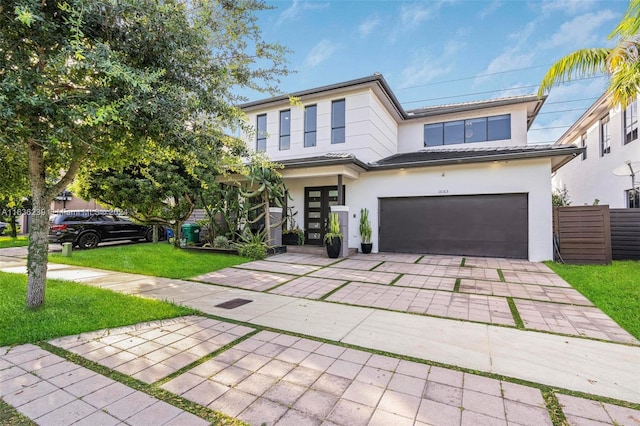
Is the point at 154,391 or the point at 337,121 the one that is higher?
the point at 337,121

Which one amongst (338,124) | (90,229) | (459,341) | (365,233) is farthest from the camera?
(90,229)

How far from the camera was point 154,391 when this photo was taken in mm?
2283

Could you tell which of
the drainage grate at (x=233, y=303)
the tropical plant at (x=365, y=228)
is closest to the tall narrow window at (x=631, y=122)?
the tropical plant at (x=365, y=228)

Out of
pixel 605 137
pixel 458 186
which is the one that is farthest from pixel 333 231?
pixel 605 137

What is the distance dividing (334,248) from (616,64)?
26.3 ft

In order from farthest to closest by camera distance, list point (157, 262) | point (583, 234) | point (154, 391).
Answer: point (157, 262) → point (583, 234) → point (154, 391)

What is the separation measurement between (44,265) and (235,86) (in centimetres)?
416

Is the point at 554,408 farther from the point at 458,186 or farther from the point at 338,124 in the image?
the point at 338,124

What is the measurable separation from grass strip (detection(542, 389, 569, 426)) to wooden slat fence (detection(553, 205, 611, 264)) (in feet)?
25.4

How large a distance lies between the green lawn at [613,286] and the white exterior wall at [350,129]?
6875 mm

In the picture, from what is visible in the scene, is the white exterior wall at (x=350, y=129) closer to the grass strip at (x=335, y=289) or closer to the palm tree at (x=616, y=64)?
the palm tree at (x=616, y=64)

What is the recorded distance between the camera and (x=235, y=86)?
5688 mm

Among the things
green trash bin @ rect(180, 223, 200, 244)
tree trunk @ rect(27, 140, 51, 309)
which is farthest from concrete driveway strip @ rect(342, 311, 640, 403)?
green trash bin @ rect(180, 223, 200, 244)

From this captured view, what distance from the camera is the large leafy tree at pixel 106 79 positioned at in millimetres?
3039
